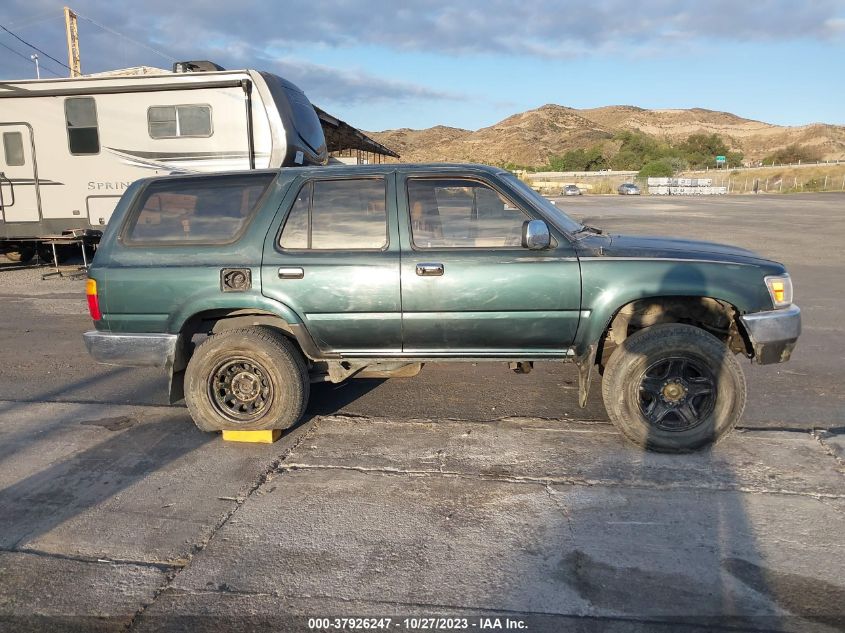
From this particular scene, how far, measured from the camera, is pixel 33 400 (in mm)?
5516

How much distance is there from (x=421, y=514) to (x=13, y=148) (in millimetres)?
11886

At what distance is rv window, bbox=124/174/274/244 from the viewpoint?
4535 mm

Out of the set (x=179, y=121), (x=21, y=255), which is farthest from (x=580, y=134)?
(x=179, y=121)

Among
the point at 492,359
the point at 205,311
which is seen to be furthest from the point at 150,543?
the point at 492,359

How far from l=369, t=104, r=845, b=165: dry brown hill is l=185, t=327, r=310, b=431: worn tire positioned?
346 feet

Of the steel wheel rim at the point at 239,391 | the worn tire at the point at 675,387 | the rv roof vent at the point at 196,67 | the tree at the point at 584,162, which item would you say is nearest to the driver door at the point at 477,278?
the worn tire at the point at 675,387

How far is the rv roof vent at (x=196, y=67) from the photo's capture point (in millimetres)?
11242

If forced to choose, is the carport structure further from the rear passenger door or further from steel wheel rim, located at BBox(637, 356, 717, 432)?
steel wheel rim, located at BBox(637, 356, 717, 432)

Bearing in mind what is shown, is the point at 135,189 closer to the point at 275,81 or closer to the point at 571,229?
the point at 571,229

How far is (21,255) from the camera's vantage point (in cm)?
1391

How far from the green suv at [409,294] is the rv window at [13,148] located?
29.5 ft

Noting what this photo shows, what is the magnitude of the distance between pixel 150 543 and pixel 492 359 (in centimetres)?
239

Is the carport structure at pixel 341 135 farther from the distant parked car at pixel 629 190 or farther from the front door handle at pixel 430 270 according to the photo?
the distant parked car at pixel 629 190

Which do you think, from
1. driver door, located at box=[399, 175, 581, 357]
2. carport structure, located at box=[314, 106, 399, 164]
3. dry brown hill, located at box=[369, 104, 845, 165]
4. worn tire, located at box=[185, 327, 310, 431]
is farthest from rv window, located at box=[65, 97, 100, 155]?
dry brown hill, located at box=[369, 104, 845, 165]
